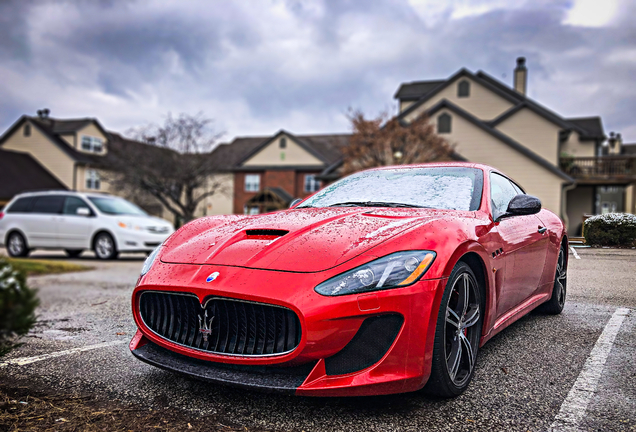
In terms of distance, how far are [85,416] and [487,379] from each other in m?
2.12

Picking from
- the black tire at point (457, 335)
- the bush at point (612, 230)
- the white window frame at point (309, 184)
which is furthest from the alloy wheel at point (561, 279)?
the white window frame at point (309, 184)

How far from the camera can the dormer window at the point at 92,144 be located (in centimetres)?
3912

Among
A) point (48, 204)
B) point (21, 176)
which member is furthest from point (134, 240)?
point (21, 176)

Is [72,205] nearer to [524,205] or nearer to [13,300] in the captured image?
[524,205]

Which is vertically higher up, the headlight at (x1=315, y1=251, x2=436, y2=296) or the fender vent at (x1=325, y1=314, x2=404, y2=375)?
the headlight at (x1=315, y1=251, x2=436, y2=296)

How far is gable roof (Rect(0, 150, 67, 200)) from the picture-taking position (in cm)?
3331

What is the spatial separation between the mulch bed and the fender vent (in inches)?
20.9

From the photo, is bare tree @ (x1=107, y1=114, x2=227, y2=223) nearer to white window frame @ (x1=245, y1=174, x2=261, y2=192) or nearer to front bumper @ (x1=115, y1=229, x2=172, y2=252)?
white window frame @ (x1=245, y1=174, x2=261, y2=192)


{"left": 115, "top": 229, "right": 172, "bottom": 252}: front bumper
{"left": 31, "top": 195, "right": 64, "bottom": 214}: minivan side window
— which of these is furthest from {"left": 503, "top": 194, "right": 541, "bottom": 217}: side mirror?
{"left": 31, "top": 195, "right": 64, "bottom": 214}: minivan side window

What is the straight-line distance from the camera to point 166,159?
28969 mm

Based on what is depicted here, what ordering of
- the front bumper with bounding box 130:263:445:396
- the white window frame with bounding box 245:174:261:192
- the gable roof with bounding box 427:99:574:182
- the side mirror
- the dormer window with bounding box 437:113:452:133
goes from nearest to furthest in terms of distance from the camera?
the front bumper with bounding box 130:263:445:396
the side mirror
the gable roof with bounding box 427:99:574:182
the dormer window with bounding box 437:113:452:133
the white window frame with bounding box 245:174:261:192

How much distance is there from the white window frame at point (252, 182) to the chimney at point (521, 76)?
20.7m

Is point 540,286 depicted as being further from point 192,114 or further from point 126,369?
point 192,114

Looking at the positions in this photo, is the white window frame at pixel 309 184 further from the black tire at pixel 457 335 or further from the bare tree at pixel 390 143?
the black tire at pixel 457 335
